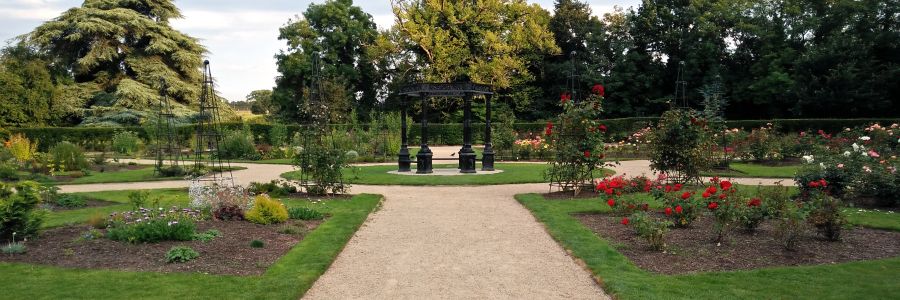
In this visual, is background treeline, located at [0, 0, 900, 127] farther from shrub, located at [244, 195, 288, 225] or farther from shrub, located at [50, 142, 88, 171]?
shrub, located at [244, 195, 288, 225]

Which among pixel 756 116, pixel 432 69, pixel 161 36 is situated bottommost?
pixel 756 116

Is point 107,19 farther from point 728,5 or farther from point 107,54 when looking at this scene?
point 728,5

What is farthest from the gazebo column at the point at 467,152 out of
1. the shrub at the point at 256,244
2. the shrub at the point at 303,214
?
the shrub at the point at 256,244

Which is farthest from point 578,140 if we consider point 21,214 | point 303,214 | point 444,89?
point 21,214

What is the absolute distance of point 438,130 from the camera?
33.6 metres

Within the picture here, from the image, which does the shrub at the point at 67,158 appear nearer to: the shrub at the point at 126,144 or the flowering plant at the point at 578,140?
the shrub at the point at 126,144

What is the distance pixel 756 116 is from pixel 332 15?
2849 cm

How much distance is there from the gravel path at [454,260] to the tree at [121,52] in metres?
33.5

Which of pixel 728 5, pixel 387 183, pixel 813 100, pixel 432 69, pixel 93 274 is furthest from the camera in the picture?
pixel 432 69

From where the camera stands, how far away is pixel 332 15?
137 feet

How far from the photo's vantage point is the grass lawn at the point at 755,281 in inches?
203

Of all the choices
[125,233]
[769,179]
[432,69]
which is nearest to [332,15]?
[432,69]

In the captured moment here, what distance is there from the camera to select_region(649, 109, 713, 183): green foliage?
482 inches

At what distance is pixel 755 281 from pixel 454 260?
299 centimetres
